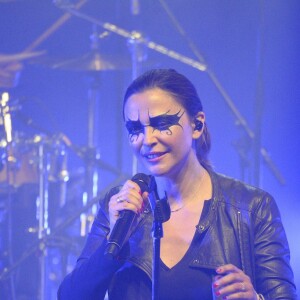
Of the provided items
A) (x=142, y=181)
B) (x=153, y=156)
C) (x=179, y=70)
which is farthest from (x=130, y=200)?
(x=179, y=70)

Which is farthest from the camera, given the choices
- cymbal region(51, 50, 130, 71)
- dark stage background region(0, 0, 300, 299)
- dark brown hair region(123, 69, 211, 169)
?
A: dark stage background region(0, 0, 300, 299)

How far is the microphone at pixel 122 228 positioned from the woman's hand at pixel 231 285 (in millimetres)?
320

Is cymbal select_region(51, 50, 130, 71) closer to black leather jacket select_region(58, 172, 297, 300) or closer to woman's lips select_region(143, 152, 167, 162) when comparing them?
black leather jacket select_region(58, 172, 297, 300)

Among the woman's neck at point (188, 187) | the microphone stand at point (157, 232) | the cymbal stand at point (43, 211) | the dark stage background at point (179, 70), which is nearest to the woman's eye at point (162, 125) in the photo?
the woman's neck at point (188, 187)

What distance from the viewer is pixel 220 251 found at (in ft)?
7.63

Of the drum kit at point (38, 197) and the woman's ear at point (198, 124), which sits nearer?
the woman's ear at point (198, 124)

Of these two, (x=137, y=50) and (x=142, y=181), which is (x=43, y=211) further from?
(x=142, y=181)

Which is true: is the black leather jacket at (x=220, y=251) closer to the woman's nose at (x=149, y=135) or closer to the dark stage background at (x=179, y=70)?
the woman's nose at (x=149, y=135)

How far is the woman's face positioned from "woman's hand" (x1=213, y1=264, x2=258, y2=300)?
1.65 ft

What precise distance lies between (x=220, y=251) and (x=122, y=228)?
63 centimetres

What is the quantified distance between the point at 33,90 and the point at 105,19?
1106 millimetres

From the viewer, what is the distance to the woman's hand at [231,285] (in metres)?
1.88

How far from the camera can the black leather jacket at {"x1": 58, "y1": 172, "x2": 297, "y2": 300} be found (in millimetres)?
2170

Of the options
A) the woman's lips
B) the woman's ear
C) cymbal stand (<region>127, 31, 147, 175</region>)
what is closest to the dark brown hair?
the woman's ear
